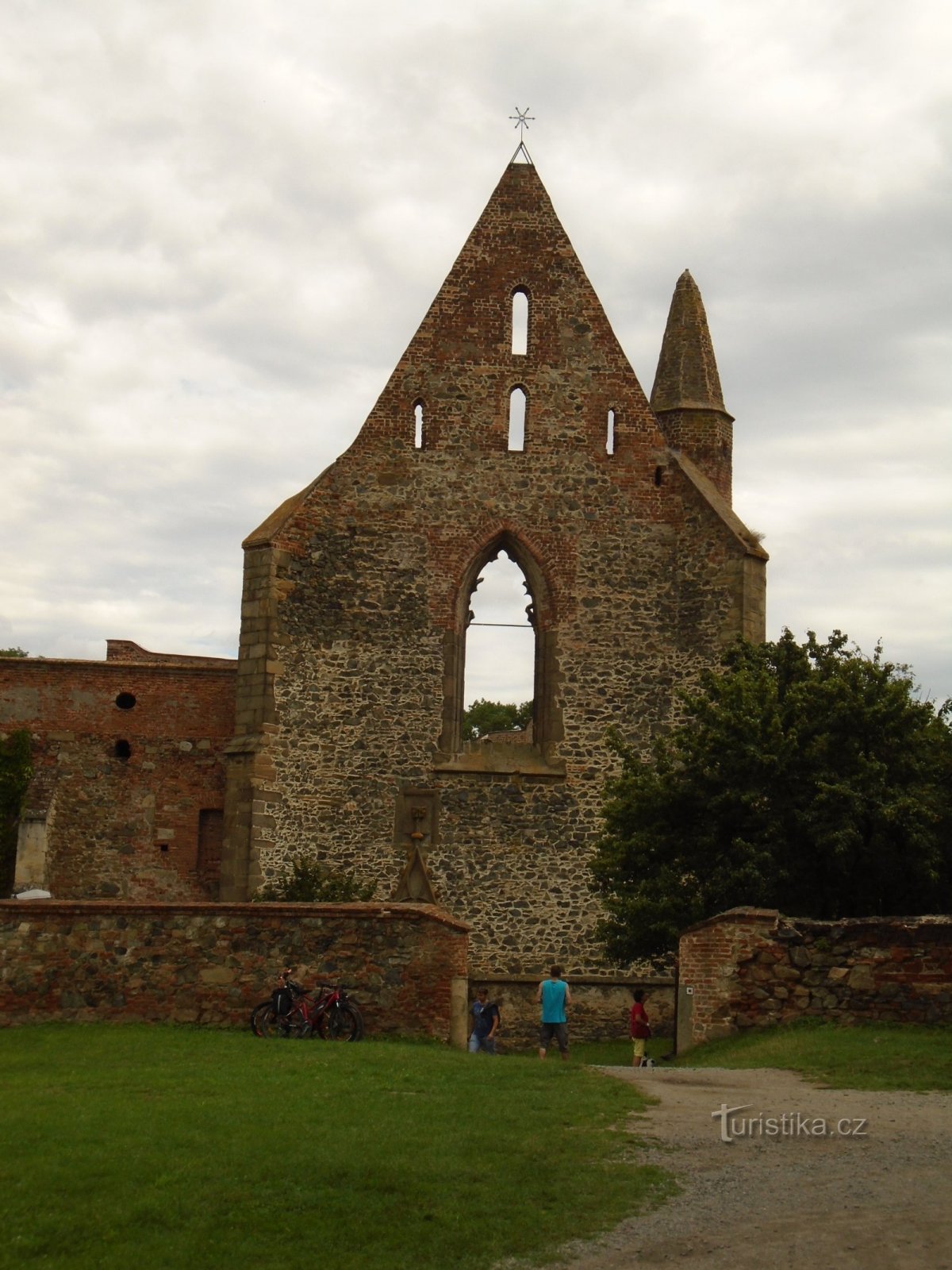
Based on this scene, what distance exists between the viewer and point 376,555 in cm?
2967

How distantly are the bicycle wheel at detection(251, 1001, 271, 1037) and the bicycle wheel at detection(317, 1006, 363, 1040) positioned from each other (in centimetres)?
59

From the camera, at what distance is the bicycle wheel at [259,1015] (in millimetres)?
17109

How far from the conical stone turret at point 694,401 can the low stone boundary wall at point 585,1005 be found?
9956 millimetres

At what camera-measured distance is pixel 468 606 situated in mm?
30141

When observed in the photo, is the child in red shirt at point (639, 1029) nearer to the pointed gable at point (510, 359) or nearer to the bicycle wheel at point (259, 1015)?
the bicycle wheel at point (259, 1015)

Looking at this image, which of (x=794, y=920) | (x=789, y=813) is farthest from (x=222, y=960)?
Answer: (x=789, y=813)

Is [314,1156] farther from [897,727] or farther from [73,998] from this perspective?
[897,727]

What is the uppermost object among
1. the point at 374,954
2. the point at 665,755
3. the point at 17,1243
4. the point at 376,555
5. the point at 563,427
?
the point at 563,427

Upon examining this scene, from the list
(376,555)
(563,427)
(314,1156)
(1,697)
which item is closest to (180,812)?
(1,697)

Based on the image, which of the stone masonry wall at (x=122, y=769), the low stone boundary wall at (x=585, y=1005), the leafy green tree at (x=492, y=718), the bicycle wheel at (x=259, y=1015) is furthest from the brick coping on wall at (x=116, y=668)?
the leafy green tree at (x=492, y=718)

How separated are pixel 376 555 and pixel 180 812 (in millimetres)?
5673

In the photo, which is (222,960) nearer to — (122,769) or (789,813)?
(789,813)

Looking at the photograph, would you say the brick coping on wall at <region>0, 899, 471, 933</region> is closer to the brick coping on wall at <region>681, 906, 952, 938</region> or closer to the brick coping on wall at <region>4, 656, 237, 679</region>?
the brick coping on wall at <region>681, 906, 952, 938</region>

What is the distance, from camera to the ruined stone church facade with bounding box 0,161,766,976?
28547mm
